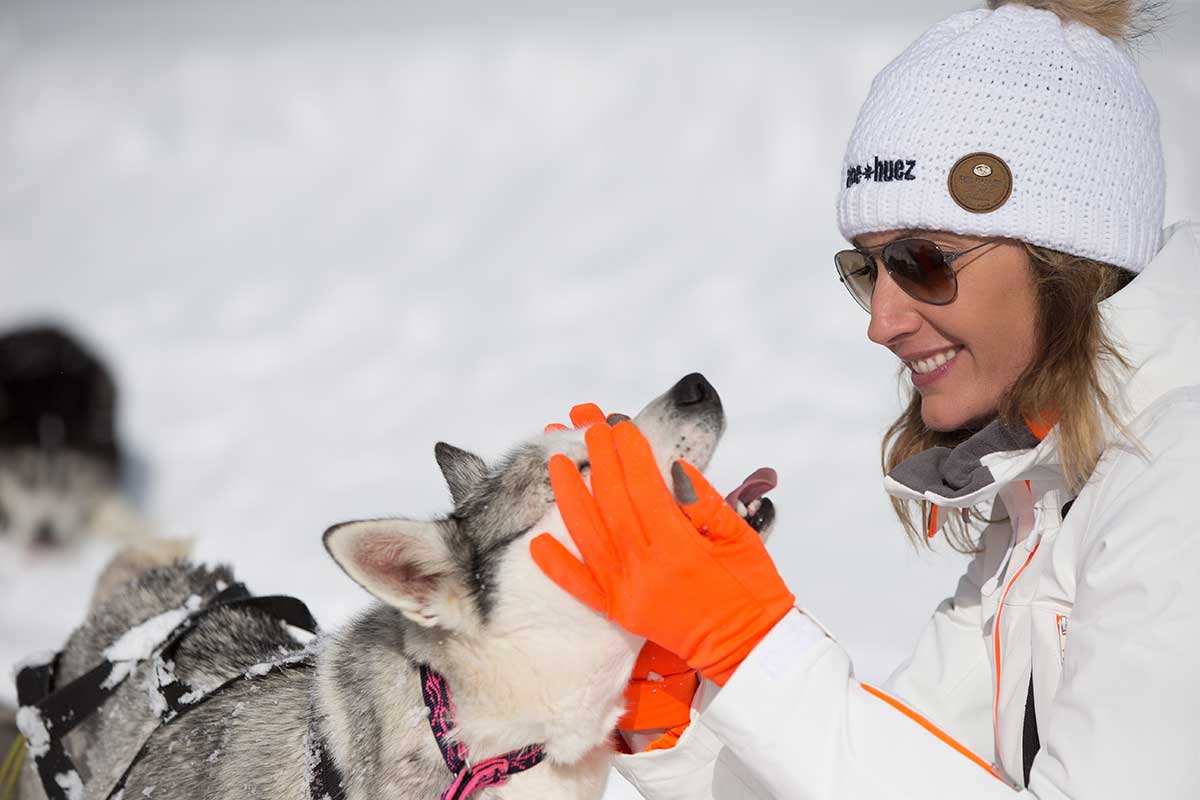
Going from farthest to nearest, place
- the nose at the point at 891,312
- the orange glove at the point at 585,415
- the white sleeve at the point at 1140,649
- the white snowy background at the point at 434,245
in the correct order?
the white snowy background at the point at 434,245, the orange glove at the point at 585,415, the nose at the point at 891,312, the white sleeve at the point at 1140,649

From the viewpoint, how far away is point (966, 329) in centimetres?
165

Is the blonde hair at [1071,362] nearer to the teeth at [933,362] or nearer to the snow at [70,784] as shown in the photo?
the teeth at [933,362]

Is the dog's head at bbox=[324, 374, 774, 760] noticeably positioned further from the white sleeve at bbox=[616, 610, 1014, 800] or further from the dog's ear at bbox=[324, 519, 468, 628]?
the white sleeve at bbox=[616, 610, 1014, 800]

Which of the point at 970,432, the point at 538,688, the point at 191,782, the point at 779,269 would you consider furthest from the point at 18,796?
the point at 779,269

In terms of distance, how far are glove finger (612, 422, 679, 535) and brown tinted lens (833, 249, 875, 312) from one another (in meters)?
0.66

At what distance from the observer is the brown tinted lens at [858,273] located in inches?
73.9

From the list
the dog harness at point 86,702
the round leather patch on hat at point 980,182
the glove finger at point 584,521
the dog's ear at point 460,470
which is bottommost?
the dog harness at point 86,702

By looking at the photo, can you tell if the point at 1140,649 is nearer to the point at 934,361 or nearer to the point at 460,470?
the point at 934,361

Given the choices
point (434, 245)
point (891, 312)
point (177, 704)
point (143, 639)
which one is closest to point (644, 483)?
point (891, 312)

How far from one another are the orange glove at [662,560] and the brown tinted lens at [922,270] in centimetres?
54

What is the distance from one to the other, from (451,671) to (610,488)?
37 cm

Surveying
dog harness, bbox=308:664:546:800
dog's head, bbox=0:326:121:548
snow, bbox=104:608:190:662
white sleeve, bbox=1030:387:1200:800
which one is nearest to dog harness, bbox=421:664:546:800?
dog harness, bbox=308:664:546:800

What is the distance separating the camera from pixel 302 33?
8.84m

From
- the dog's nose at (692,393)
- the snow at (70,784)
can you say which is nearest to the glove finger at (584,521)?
the dog's nose at (692,393)
